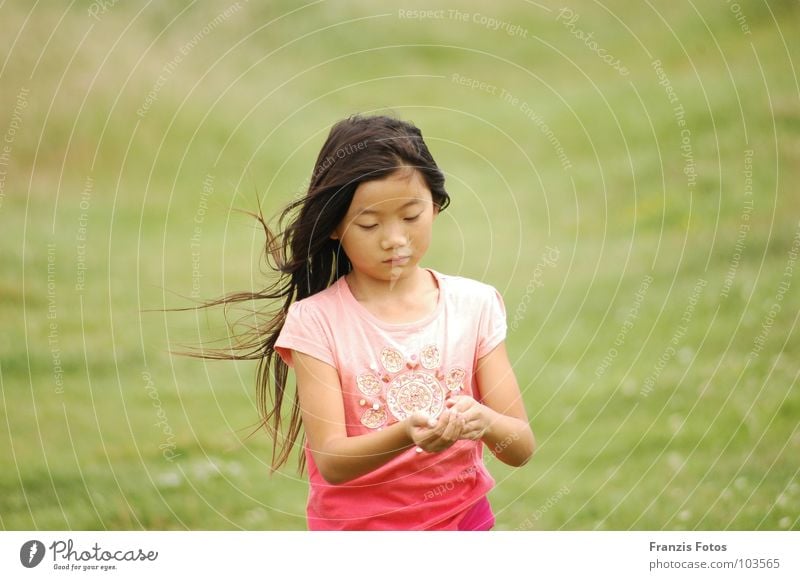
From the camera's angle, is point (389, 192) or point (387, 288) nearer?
point (389, 192)

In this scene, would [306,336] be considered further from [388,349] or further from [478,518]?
[478,518]

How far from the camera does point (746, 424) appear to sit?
5102mm

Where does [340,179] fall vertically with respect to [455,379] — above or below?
above

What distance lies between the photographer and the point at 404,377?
10.3ft

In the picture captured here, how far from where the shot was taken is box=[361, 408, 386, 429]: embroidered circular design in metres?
3.09

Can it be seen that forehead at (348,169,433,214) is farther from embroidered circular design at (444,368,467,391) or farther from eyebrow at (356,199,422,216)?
embroidered circular design at (444,368,467,391)

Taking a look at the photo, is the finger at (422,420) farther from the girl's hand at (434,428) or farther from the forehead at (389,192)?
the forehead at (389,192)

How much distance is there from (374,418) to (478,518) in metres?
0.42

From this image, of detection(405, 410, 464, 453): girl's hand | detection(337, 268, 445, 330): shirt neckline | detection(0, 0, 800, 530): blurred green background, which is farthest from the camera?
detection(0, 0, 800, 530): blurred green background

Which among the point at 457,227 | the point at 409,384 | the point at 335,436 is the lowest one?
the point at 335,436
